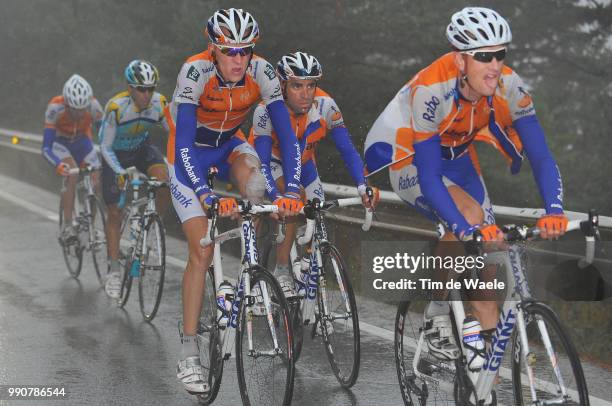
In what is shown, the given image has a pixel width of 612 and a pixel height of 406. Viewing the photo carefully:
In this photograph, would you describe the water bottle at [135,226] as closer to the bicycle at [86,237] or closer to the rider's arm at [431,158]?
the bicycle at [86,237]

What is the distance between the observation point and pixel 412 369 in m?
5.95

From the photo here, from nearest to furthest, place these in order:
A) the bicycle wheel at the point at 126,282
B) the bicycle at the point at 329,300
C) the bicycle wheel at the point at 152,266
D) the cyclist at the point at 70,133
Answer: the bicycle at the point at 329,300 → the bicycle wheel at the point at 152,266 → the bicycle wheel at the point at 126,282 → the cyclist at the point at 70,133

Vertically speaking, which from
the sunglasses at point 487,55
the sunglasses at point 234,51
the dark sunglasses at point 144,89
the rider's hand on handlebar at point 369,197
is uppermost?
the dark sunglasses at point 144,89

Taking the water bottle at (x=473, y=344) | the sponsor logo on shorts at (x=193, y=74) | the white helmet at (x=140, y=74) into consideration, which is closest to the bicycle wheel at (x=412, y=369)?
the water bottle at (x=473, y=344)

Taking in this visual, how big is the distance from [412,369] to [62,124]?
7.25m

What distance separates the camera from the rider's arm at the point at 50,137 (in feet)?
38.9

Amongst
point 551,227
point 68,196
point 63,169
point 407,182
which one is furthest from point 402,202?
point 551,227

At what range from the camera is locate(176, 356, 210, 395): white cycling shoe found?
6453 millimetres

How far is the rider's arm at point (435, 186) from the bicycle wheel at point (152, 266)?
13.8ft

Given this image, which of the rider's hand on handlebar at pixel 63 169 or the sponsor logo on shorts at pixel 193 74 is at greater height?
the sponsor logo on shorts at pixel 193 74

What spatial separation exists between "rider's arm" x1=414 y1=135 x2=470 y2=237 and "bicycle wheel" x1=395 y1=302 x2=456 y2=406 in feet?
2.82

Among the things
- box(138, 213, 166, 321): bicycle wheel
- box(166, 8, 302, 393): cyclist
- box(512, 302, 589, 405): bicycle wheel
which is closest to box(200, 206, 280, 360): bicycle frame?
box(166, 8, 302, 393): cyclist

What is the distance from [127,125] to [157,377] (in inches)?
139

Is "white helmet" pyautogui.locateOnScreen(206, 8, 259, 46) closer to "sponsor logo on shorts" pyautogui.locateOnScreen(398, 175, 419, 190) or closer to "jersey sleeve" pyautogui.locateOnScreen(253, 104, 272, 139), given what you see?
"sponsor logo on shorts" pyautogui.locateOnScreen(398, 175, 419, 190)
